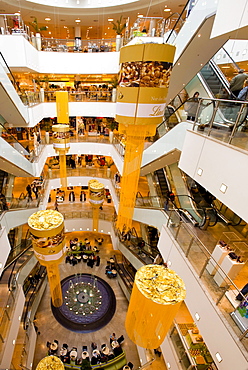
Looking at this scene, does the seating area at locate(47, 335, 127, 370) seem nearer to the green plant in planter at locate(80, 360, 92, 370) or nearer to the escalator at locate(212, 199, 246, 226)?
the green plant in planter at locate(80, 360, 92, 370)

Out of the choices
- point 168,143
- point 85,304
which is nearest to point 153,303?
point 168,143

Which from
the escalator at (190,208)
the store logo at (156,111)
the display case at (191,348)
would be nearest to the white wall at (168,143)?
the escalator at (190,208)

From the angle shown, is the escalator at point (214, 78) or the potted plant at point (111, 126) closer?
the escalator at point (214, 78)

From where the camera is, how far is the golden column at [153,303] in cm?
351

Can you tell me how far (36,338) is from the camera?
1058cm

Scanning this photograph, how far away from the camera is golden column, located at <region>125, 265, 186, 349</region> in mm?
3506

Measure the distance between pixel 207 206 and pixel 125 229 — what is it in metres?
3.30

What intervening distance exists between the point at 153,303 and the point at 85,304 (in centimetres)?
1064

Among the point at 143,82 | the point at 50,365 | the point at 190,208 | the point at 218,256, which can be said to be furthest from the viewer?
the point at 190,208

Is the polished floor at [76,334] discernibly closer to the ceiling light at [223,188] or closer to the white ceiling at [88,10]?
the ceiling light at [223,188]

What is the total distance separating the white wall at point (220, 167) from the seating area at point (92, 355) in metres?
9.45

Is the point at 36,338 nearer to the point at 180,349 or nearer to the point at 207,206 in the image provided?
the point at 180,349

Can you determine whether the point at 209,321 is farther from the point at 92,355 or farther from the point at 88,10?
the point at 88,10

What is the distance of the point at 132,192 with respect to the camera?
6.93 m
